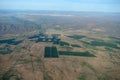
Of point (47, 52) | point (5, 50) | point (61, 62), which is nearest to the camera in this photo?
point (61, 62)

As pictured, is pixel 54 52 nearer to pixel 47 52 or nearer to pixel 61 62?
pixel 47 52

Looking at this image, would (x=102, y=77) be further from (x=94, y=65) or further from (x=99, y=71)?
(x=94, y=65)

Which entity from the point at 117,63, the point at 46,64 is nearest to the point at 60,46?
the point at 46,64

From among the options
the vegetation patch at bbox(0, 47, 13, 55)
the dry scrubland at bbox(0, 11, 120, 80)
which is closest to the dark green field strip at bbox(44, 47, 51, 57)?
the dry scrubland at bbox(0, 11, 120, 80)

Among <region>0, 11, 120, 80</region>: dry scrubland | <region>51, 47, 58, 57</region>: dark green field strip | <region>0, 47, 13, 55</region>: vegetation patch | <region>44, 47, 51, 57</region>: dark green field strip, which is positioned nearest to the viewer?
<region>0, 11, 120, 80</region>: dry scrubland

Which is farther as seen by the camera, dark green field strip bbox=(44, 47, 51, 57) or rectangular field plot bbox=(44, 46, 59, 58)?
dark green field strip bbox=(44, 47, 51, 57)

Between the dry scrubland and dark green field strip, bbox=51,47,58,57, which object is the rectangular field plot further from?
the dry scrubland

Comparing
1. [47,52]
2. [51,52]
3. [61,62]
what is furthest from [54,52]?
[61,62]

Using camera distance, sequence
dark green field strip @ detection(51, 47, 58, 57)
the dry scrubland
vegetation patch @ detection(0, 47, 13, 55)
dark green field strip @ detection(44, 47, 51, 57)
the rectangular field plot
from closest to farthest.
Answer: the dry scrubland → the rectangular field plot → dark green field strip @ detection(44, 47, 51, 57) → dark green field strip @ detection(51, 47, 58, 57) → vegetation patch @ detection(0, 47, 13, 55)

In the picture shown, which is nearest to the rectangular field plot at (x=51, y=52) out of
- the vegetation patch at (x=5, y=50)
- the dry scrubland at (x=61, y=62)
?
the dry scrubland at (x=61, y=62)
